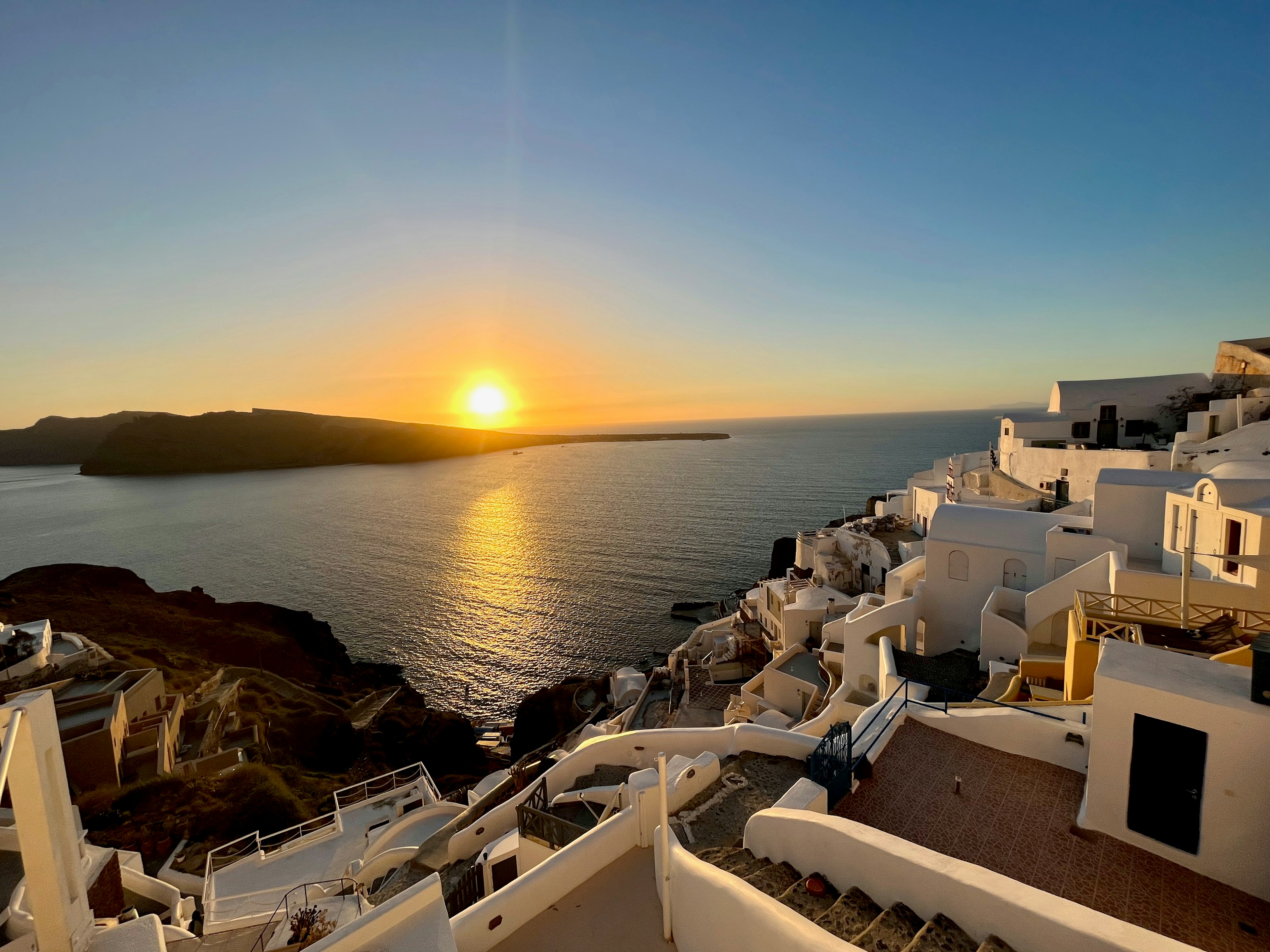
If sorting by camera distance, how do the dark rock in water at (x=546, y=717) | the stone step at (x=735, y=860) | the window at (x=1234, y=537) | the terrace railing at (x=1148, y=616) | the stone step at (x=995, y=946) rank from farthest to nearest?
the dark rock in water at (x=546, y=717)
the window at (x=1234, y=537)
the terrace railing at (x=1148, y=616)
the stone step at (x=735, y=860)
the stone step at (x=995, y=946)

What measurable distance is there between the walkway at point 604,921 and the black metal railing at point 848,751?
2.60 meters

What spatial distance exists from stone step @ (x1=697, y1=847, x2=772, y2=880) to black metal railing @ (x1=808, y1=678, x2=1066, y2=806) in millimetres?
1291

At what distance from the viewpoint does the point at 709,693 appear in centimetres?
3005

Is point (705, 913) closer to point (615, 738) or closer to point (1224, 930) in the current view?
point (1224, 930)

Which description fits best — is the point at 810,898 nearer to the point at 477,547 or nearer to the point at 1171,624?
the point at 1171,624

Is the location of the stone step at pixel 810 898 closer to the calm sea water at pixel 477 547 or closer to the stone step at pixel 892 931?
the stone step at pixel 892 931

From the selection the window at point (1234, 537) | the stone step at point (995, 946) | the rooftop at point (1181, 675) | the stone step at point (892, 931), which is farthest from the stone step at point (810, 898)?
the window at point (1234, 537)

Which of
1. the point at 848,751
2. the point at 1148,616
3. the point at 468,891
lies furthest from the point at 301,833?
the point at 1148,616

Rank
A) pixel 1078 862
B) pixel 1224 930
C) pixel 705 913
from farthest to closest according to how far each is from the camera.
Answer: pixel 1078 862, pixel 705 913, pixel 1224 930

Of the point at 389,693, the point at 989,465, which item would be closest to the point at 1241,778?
the point at 989,465

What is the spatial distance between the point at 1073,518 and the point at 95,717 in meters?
40.4

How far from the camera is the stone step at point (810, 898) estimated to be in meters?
5.34

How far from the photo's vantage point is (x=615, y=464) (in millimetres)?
174500

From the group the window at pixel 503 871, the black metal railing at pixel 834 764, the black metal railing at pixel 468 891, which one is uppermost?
the black metal railing at pixel 834 764
